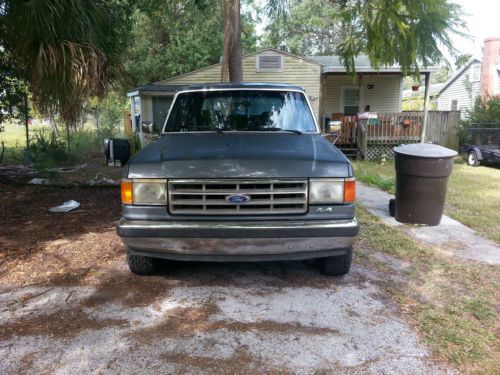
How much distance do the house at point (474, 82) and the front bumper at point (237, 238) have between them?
774 inches

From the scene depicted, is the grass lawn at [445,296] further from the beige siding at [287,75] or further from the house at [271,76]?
the beige siding at [287,75]

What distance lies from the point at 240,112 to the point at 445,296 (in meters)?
2.78

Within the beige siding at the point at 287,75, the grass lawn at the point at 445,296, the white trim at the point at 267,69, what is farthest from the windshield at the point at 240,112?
the white trim at the point at 267,69

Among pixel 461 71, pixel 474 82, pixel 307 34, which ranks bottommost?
pixel 474 82

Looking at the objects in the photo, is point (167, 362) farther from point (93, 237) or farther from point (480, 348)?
point (93, 237)

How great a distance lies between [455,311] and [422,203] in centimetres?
269

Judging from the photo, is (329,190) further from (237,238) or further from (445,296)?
(445,296)

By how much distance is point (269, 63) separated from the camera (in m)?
17.0

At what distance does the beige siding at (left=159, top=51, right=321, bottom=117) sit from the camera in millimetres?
16922

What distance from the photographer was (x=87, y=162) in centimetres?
1323

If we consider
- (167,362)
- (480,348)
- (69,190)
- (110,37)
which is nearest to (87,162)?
(69,190)

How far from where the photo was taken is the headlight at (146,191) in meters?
3.56

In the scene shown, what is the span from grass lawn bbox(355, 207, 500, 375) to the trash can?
624mm

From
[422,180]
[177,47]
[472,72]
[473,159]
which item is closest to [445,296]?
[422,180]
